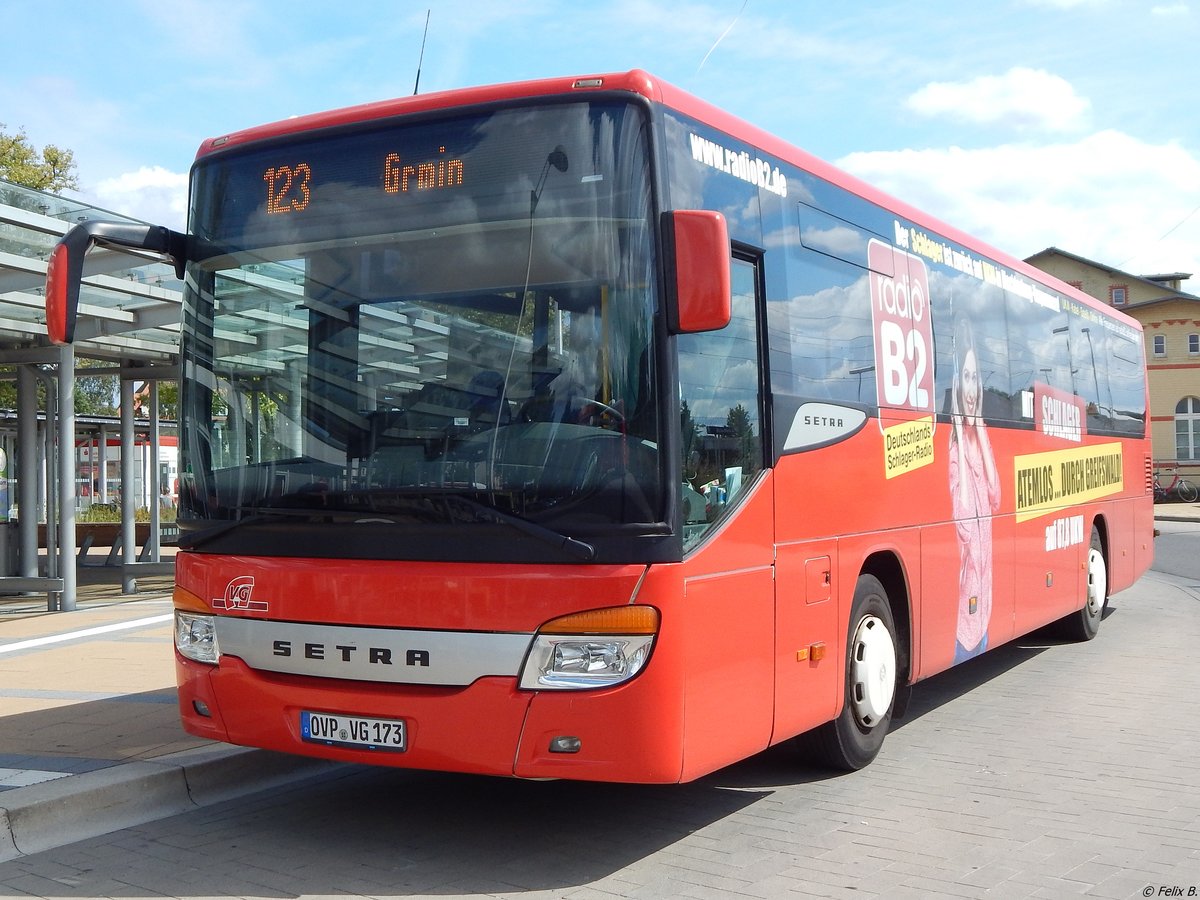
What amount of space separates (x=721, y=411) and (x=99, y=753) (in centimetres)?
385

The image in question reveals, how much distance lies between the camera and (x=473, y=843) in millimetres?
5668

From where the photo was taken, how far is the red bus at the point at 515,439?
16.4 ft

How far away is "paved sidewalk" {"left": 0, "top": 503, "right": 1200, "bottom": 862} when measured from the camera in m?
5.85

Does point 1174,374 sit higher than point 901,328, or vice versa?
point 1174,374

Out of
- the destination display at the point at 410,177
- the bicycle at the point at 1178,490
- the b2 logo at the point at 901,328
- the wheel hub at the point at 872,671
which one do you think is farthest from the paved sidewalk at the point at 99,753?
the bicycle at the point at 1178,490

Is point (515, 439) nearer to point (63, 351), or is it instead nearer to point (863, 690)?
point (863, 690)

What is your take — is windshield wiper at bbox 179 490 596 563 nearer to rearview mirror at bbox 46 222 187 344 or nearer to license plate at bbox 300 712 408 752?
license plate at bbox 300 712 408 752

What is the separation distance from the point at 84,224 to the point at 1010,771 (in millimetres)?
5350

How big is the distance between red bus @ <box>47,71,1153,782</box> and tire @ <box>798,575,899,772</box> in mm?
36

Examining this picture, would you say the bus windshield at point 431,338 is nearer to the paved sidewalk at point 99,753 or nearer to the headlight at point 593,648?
the headlight at point 593,648

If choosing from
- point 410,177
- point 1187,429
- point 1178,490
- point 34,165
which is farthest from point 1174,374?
point 410,177

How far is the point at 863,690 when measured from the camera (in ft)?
22.6

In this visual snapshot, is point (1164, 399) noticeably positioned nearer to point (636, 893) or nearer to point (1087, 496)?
point (1087, 496)

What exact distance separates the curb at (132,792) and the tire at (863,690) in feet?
9.17
